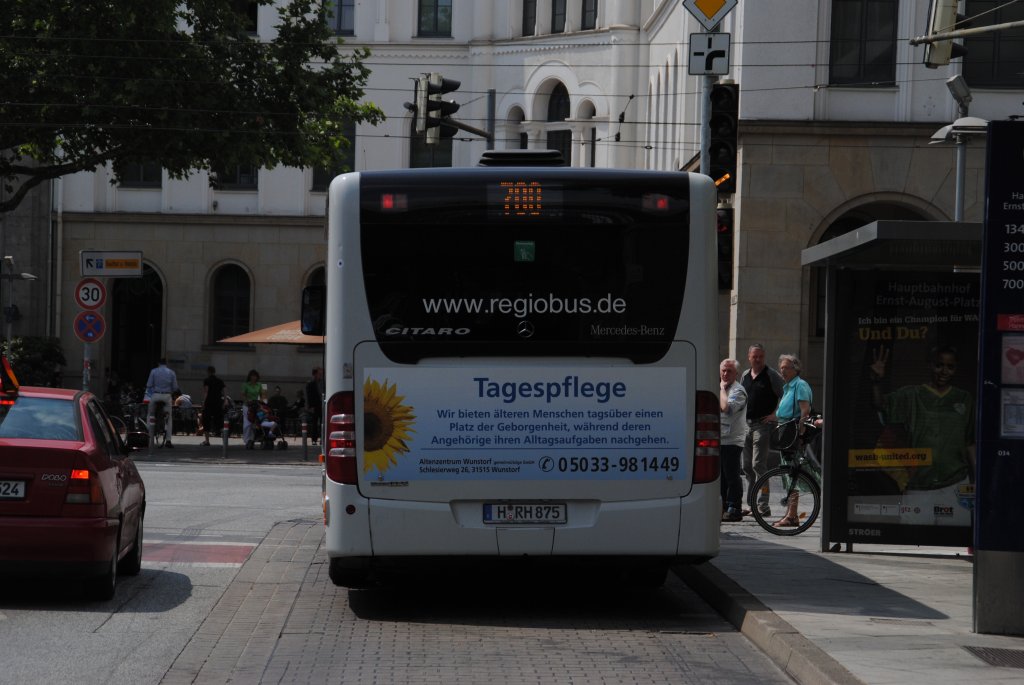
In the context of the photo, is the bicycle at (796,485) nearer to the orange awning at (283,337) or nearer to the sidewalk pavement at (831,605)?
the sidewalk pavement at (831,605)

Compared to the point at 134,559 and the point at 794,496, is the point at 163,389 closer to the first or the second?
→ the point at 794,496

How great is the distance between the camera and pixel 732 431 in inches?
677

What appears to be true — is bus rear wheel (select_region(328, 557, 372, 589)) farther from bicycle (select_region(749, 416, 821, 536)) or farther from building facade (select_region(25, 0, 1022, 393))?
building facade (select_region(25, 0, 1022, 393))

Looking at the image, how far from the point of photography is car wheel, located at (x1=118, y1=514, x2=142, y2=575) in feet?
40.2

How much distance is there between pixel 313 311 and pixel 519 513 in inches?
103

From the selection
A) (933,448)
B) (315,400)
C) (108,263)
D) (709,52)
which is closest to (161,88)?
(108,263)

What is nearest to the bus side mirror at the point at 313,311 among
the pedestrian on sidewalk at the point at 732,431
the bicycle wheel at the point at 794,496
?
the bicycle wheel at the point at 794,496

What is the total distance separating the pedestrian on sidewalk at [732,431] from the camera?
17.2m

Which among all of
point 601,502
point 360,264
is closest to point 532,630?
point 601,502

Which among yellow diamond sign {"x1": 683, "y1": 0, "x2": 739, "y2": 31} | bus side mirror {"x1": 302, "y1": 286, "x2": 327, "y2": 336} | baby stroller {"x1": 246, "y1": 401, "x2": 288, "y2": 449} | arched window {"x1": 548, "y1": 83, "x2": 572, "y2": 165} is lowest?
baby stroller {"x1": 246, "y1": 401, "x2": 288, "y2": 449}

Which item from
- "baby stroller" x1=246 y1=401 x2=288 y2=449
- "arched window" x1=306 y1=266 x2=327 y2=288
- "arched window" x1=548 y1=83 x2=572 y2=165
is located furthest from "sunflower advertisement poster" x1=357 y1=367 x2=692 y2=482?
"arched window" x1=548 y1=83 x2=572 y2=165

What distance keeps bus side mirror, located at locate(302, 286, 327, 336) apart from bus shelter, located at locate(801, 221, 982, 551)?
4.04m

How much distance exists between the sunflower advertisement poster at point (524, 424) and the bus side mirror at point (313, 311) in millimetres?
1787

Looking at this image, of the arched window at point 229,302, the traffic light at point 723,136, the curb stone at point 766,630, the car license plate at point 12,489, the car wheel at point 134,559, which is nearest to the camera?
Result: the curb stone at point 766,630
